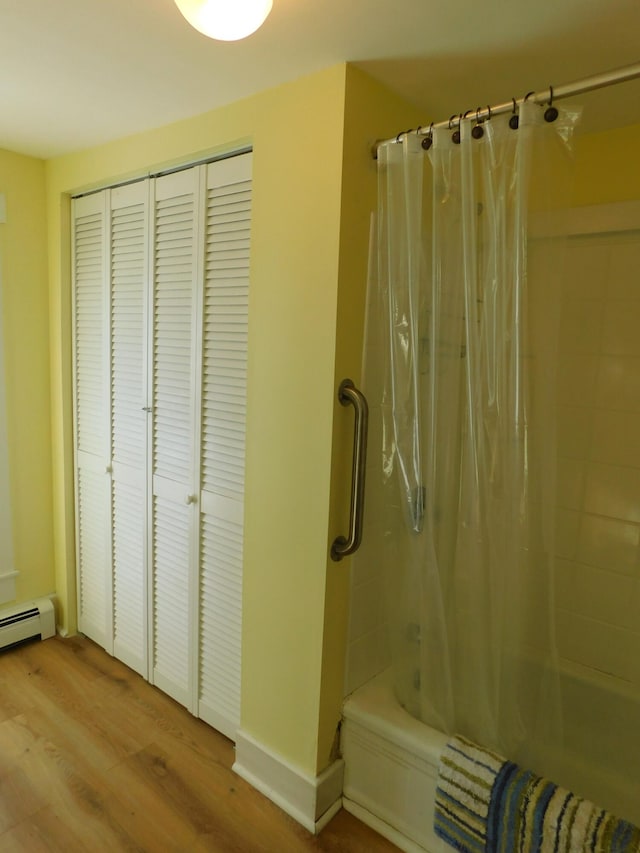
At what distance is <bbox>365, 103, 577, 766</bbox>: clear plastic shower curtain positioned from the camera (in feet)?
3.95

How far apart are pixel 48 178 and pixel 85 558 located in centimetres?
169

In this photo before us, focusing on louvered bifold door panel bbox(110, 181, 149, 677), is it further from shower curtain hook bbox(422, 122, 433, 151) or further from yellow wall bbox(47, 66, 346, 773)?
shower curtain hook bbox(422, 122, 433, 151)

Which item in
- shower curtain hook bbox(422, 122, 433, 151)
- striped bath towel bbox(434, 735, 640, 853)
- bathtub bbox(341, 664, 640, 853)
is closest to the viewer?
striped bath towel bbox(434, 735, 640, 853)

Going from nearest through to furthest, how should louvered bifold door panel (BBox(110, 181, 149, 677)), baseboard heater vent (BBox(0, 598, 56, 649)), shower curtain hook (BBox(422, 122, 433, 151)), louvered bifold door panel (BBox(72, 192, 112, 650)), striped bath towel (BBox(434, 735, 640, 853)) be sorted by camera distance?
striped bath towel (BBox(434, 735, 640, 853)) → shower curtain hook (BBox(422, 122, 433, 151)) → louvered bifold door panel (BBox(110, 181, 149, 677)) → louvered bifold door panel (BBox(72, 192, 112, 650)) → baseboard heater vent (BBox(0, 598, 56, 649))

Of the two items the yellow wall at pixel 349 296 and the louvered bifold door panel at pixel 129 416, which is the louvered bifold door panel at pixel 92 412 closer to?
the louvered bifold door panel at pixel 129 416

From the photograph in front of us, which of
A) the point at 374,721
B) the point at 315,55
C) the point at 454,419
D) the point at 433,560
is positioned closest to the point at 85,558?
the point at 374,721

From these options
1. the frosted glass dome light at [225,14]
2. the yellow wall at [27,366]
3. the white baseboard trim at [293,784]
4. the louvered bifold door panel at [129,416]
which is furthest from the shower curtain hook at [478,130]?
the yellow wall at [27,366]

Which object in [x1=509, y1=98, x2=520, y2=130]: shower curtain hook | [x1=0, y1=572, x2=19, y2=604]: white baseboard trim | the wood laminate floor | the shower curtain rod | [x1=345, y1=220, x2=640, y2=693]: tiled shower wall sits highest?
the shower curtain rod

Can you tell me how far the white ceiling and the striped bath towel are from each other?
1.69 meters

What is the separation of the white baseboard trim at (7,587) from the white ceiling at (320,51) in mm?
1873

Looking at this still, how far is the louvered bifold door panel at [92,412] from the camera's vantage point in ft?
7.08

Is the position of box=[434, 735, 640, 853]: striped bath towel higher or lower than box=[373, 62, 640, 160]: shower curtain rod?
lower

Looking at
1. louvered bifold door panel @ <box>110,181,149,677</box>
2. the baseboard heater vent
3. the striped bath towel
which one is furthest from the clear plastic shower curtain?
the baseboard heater vent

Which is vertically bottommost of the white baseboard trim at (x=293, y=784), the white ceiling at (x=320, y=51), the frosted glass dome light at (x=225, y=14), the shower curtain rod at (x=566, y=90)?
the white baseboard trim at (x=293, y=784)
